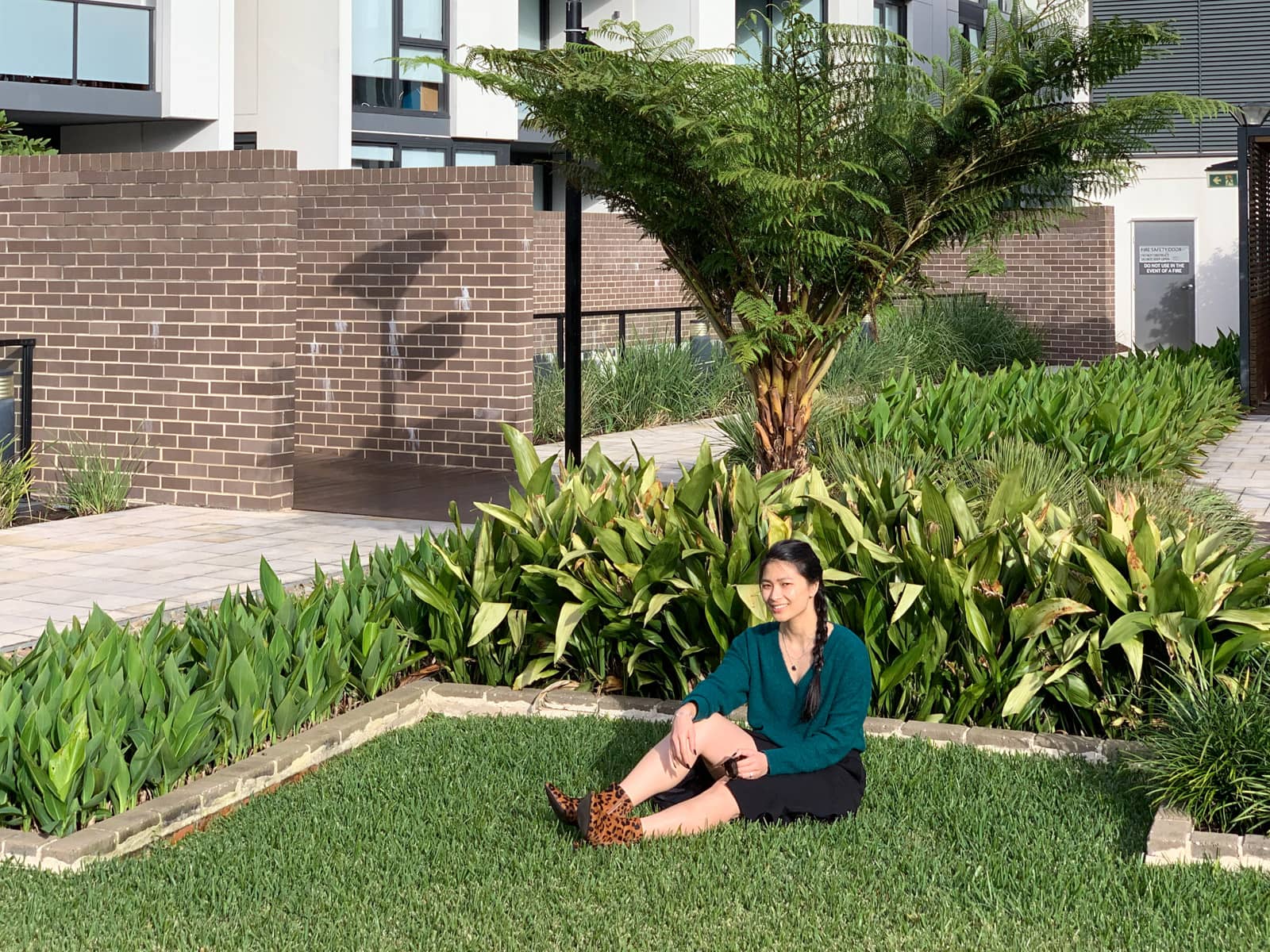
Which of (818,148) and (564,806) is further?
(818,148)

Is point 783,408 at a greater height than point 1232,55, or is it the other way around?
point 1232,55

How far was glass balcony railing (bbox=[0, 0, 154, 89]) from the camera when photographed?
2027 cm

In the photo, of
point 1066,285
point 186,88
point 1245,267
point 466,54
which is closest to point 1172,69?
point 1066,285

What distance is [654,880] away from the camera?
470 cm

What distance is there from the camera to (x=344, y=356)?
15.2 m

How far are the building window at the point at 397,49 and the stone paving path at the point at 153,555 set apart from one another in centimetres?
1374

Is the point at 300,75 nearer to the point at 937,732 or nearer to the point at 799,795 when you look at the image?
the point at 937,732

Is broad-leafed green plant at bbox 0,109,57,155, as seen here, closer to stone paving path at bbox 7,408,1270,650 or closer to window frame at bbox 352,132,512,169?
stone paving path at bbox 7,408,1270,650

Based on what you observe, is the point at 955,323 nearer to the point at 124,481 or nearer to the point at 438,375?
the point at 438,375

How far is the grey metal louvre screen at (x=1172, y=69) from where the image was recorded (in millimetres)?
27062

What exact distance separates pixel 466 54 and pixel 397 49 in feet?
3.52

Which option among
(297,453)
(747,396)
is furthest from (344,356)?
(747,396)

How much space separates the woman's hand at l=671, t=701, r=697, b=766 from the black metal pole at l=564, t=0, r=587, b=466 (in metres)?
5.47

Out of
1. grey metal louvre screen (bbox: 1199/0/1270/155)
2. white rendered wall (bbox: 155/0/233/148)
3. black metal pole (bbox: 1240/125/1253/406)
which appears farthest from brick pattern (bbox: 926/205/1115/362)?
white rendered wall (bbox: 155/0/233/148)
